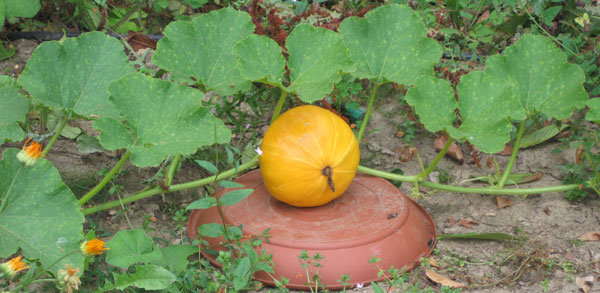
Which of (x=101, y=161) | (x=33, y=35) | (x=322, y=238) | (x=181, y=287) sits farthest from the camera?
(x=33, y=35)

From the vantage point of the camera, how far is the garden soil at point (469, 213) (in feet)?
7.93

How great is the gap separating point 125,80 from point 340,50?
2.77ft

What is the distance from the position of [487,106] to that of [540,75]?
1.52 ft

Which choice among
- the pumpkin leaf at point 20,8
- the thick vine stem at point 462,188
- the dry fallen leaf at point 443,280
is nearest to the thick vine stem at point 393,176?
the thick vine stem at point 462,188

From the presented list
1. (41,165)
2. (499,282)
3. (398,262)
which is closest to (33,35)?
(41,165)

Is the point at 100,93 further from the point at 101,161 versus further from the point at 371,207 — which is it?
the point at 371,207

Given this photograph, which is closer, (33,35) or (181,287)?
(181,287)

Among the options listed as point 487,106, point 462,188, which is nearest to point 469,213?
point 462,188

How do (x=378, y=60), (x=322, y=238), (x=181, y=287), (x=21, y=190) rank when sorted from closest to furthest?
(x=21, y=190) < (x=181, y=287) < (x=322, y=238) < (x=378, y=60)

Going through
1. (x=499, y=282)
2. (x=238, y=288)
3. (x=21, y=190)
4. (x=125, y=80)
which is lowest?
(x=499, y=282)

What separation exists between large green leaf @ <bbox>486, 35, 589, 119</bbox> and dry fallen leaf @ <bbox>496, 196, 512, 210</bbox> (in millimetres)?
459

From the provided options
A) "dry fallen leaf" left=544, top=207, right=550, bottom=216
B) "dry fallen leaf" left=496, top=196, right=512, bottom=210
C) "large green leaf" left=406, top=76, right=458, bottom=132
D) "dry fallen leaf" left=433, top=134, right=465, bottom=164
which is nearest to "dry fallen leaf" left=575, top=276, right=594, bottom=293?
"dry fallen leaf" left=544, top=207, right=550, bottom=216

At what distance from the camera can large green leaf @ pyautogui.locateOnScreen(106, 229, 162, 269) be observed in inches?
81.9

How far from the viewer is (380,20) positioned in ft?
9.14
